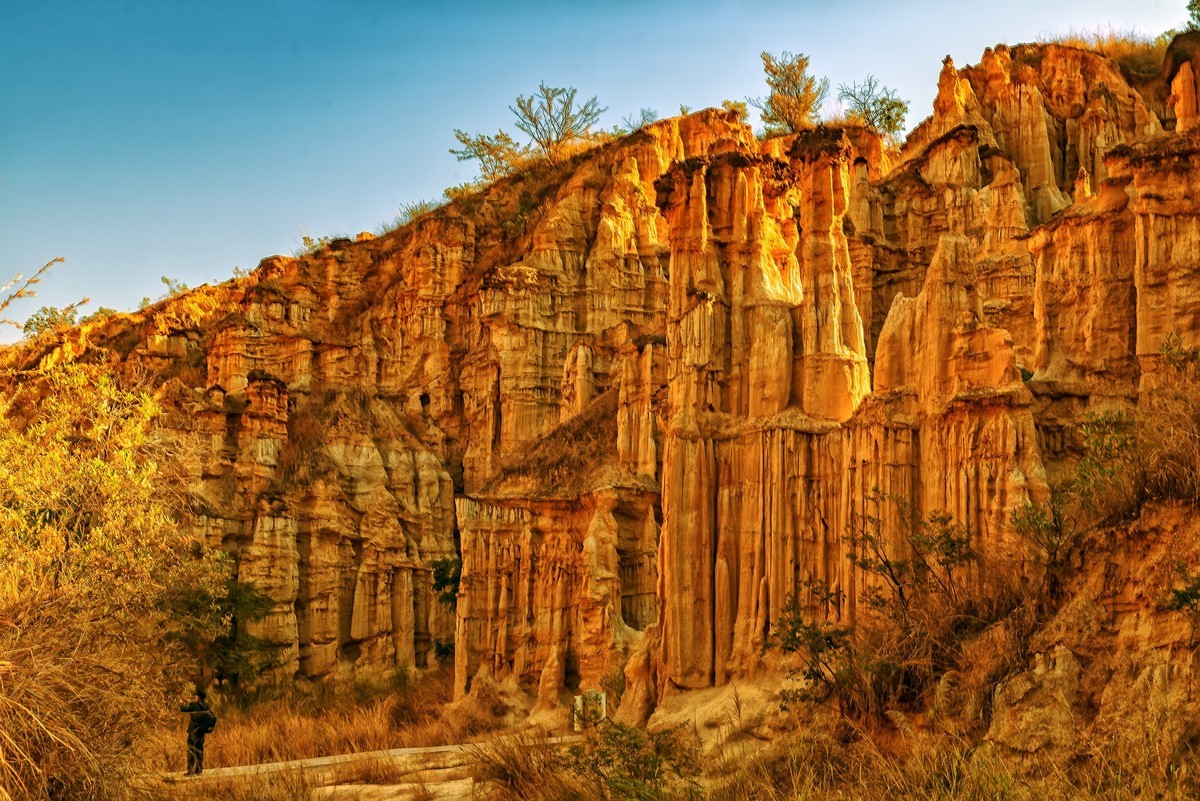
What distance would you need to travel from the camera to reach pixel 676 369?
23.4 meters

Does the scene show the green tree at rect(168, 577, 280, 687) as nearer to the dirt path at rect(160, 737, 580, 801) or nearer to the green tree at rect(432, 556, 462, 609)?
the green tree at rect(432, 556, 462, 609)

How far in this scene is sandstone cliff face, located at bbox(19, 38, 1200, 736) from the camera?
18.5m

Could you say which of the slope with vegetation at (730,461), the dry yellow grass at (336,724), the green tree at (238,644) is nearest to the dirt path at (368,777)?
the dry yellow grass at (336,724)

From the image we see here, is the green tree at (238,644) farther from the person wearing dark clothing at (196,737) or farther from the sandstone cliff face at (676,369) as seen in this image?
the person wearing dark clothing at (196,737)

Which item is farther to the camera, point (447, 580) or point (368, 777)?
point (447, 580)

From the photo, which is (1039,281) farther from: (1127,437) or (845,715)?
(845,715)

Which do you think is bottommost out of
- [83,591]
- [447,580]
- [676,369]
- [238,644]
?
[238,644]

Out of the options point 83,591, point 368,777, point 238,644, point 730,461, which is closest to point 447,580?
point 238,644

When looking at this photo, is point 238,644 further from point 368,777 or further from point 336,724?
point 368,777

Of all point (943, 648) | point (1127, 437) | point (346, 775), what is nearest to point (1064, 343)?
point (1127, 437)

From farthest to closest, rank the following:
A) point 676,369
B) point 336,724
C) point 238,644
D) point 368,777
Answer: point 238,644 < point 336,724 < point 676,369 < point 368,777

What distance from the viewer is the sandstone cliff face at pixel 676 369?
18.5 meters

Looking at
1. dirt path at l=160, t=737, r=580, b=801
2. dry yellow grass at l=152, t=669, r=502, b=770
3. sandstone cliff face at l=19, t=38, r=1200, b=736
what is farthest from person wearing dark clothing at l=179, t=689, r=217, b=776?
sandstone cliff face at l=19, t=38, r=1200, b=736

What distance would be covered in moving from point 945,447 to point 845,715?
751cm
